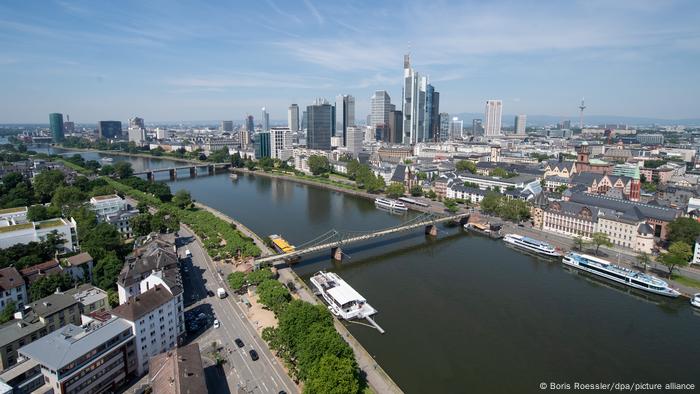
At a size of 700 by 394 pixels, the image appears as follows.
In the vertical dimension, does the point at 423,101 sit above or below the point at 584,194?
above

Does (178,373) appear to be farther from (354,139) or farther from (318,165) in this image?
(354,139)

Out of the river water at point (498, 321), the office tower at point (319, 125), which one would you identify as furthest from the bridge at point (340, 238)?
the office tower at point (319, 125)

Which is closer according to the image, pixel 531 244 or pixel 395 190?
pixel 531 244

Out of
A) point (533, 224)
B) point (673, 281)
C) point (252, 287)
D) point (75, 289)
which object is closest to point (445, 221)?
point (533, 224)

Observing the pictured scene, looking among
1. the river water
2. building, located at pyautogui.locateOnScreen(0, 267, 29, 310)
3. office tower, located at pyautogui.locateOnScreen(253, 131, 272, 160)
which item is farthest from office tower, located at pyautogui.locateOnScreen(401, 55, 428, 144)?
building, located at pyautogui.locateOnScreen(0, 267, 29, 310)

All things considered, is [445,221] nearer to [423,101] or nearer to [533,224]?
[533,224]

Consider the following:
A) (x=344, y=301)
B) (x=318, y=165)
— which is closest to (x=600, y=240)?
(x=344, y=301)
